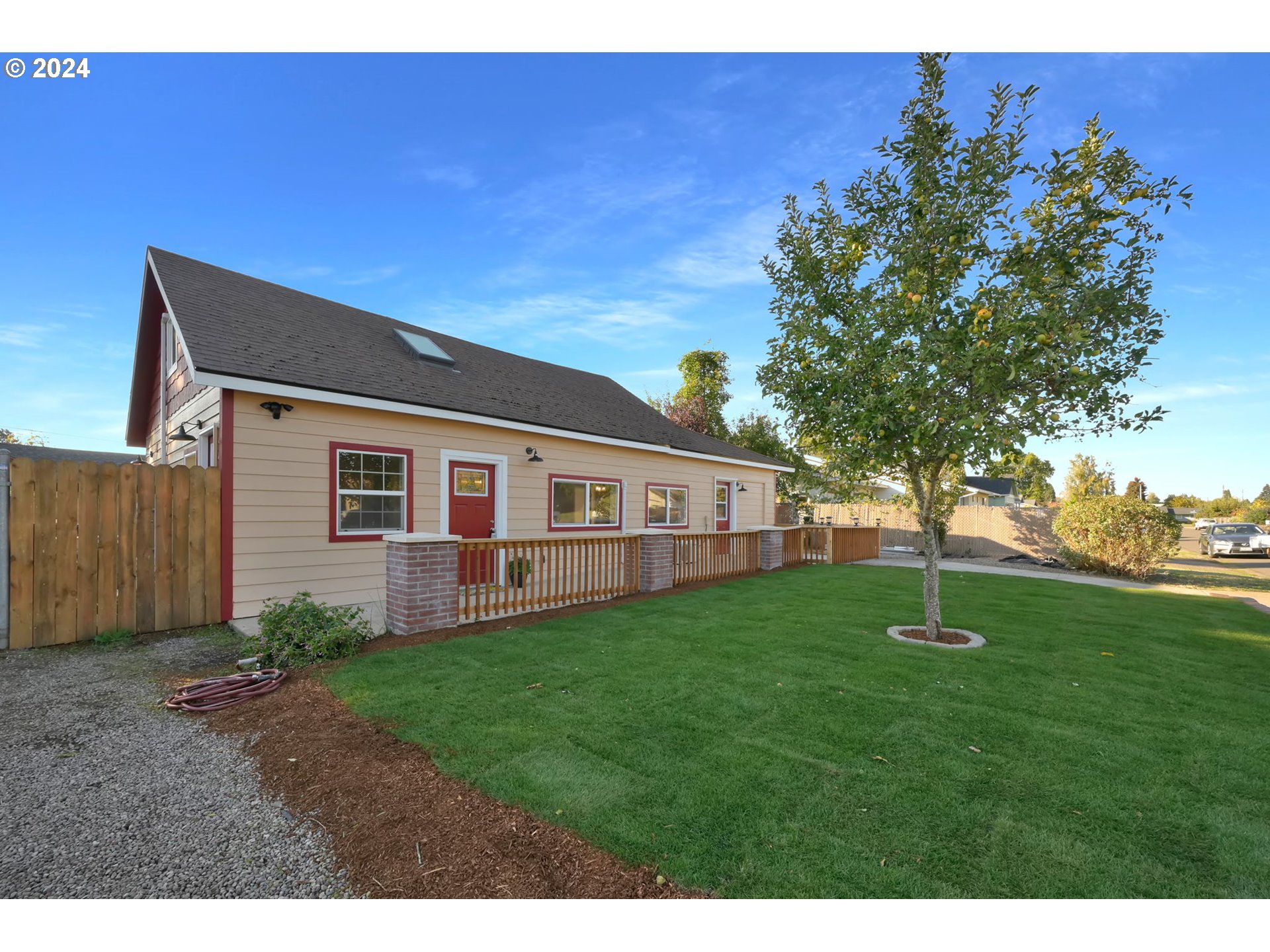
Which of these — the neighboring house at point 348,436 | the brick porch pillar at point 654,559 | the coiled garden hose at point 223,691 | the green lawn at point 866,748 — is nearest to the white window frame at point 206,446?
the neighboring house at point 348,436

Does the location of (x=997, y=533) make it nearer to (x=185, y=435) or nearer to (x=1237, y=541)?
(x=1237, y=541)

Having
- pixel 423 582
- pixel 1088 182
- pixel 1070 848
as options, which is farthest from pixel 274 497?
pixel 1088 182

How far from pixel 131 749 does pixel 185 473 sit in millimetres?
4093

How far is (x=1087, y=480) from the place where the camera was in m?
22.3

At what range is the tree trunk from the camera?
19.9 feet

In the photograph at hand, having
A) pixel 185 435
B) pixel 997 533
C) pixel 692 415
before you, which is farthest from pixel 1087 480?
pixel 185 435

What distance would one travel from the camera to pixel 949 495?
17.0 m

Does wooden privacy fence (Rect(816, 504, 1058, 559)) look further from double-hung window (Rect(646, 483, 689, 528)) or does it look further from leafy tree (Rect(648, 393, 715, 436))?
leafy tree (Rect(648, 393, 715, 436))

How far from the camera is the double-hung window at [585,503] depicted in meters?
10.9

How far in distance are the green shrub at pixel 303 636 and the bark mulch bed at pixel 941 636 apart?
6222mm

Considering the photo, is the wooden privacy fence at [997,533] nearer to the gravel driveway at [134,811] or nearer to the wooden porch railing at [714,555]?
the wooden porch railing at [714,555]

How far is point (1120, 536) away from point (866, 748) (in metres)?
14.9

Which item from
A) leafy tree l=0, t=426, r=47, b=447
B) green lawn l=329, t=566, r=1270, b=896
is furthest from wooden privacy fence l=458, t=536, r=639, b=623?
leafy tree l=0, t=426, r=47, b=447

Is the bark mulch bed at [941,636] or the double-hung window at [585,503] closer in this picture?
the bark mulch bed at [941,636]
